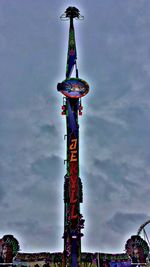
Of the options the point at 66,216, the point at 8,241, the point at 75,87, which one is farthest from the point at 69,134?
the point at 8,241

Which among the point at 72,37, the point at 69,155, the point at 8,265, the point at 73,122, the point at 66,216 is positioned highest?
the point at 72,37

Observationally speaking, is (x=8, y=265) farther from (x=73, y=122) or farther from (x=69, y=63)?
(x=69, y=63)

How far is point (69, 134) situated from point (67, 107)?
12.3ft

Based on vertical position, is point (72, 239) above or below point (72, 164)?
below

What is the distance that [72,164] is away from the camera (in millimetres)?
54531

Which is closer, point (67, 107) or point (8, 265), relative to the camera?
point (8, 265)

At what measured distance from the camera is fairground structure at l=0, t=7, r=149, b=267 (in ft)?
169

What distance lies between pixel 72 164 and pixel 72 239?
8.73 m

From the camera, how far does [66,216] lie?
2103 inches

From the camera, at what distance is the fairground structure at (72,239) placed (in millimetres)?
51406

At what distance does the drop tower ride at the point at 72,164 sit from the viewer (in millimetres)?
51719

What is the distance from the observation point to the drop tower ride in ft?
170

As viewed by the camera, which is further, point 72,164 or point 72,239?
point 72,164

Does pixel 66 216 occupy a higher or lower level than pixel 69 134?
lower
